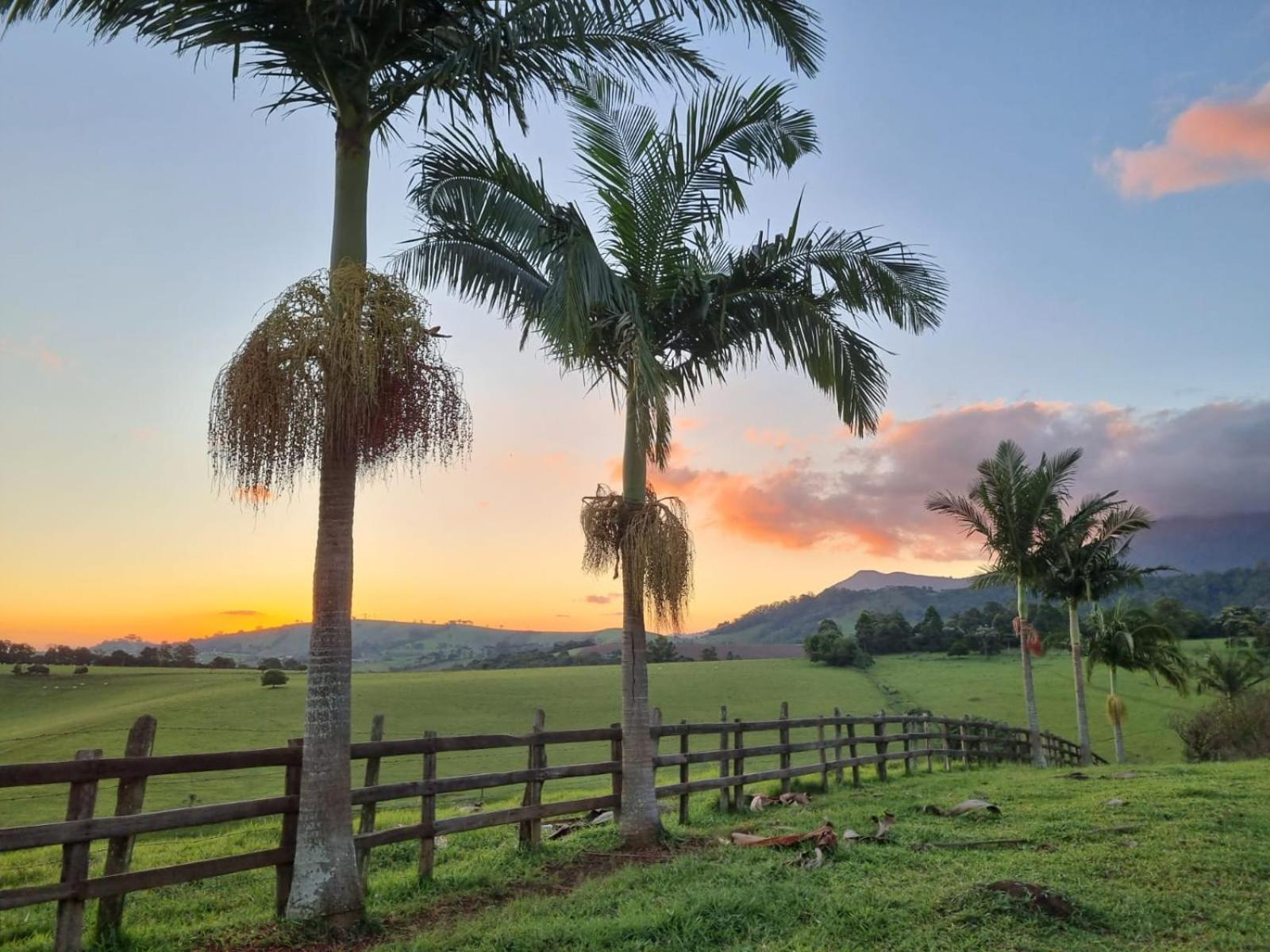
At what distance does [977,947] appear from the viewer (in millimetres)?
6453

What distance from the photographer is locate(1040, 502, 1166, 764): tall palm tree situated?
32156 millimetres

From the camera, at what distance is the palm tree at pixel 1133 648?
36062mm

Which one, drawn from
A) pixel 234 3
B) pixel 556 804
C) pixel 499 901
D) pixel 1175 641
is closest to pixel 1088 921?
pixel 499 901

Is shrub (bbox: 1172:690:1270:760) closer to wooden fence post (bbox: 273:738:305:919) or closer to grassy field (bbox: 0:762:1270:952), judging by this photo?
grassy field (bbox: 0:762:1270:952)

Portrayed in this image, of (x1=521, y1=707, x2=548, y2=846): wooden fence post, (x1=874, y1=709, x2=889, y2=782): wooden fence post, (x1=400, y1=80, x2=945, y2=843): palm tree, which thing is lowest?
(x1=874, y1=709, x2=889, y2=782): wooden fence post

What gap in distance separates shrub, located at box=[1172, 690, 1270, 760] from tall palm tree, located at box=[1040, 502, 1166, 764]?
6587 millimetres

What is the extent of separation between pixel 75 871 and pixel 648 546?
6.35m

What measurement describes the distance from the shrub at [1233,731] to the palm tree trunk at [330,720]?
3668cm

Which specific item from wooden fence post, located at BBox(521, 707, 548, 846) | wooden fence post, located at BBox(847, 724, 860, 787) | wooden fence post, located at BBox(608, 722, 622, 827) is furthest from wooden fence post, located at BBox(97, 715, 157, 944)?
wooden fence post, located at BBox(847, 724, 860, 787)

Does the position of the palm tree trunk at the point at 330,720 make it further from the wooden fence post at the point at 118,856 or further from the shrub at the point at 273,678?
the shrub at the point at 273,678

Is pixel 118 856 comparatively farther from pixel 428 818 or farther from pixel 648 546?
pixel 648 546

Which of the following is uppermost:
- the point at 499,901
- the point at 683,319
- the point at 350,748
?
the point at 683,319

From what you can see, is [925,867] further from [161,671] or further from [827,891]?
[161,671]

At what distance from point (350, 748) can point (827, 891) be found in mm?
4386
